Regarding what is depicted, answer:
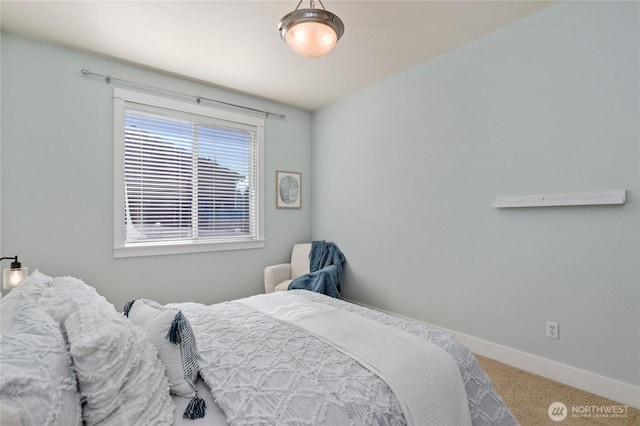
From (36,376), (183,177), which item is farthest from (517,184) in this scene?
(183,177)

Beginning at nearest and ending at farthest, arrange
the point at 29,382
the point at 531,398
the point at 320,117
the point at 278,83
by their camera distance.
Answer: the point at 29,382 < the point at 531,398 < the point at 278,83 < the point at 320,117

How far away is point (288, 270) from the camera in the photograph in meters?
3.97

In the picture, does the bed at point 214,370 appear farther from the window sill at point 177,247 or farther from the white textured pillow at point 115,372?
the window sill at point 177,247

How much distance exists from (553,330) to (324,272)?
2.04 meters

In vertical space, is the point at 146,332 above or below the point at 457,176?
below

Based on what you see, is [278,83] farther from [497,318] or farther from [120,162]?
[497,318]

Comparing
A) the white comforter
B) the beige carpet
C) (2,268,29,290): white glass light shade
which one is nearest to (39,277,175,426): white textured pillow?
→ the white comforter

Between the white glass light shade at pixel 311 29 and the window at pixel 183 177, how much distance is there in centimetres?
193

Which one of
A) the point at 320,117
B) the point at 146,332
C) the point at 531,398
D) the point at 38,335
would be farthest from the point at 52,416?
the point at 320,117

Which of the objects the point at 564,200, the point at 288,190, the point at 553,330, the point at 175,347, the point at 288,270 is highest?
the point at 288,190

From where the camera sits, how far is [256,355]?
138 cm

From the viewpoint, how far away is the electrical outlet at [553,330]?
2.29m

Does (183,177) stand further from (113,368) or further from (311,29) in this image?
(113,368)

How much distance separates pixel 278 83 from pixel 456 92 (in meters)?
1.88
